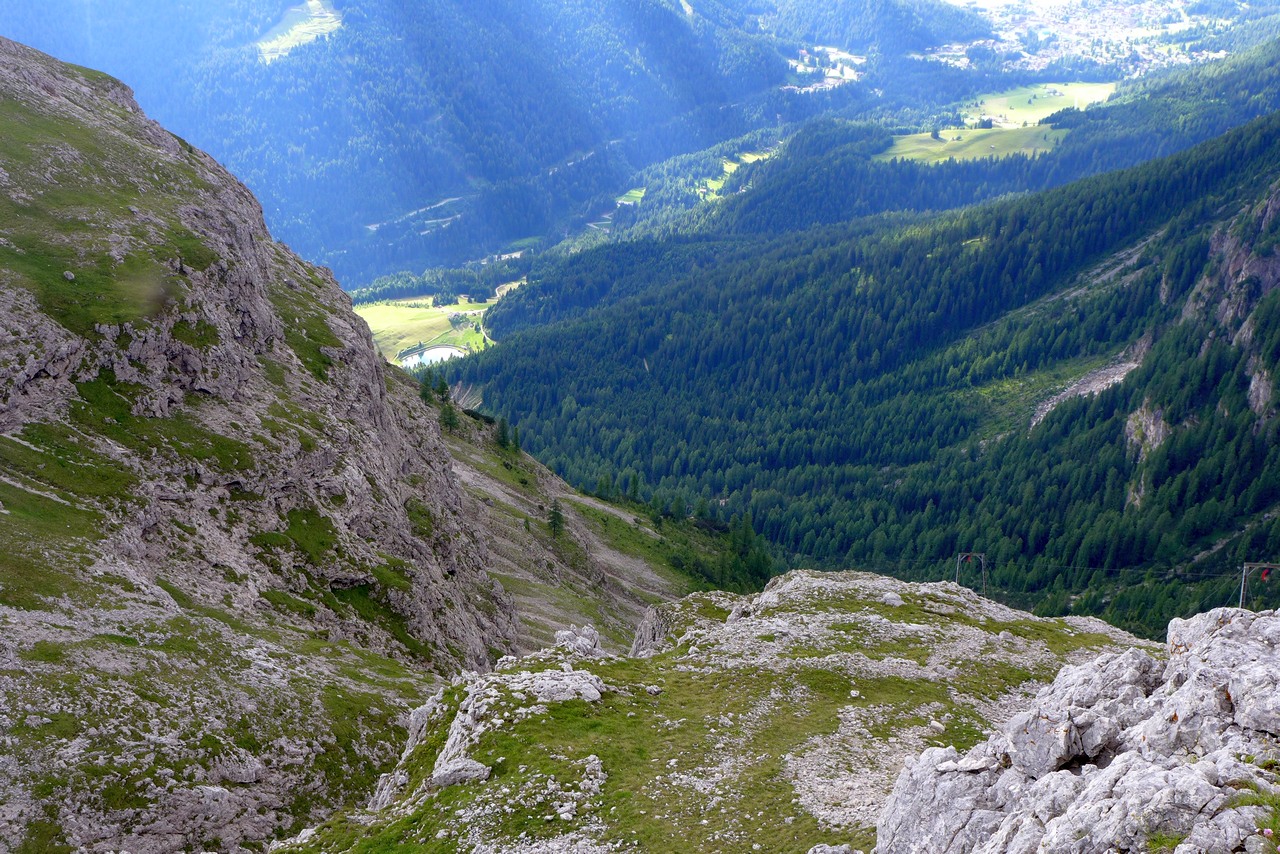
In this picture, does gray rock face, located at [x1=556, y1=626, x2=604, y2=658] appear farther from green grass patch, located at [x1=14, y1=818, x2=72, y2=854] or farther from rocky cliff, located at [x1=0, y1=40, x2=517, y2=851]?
green grass patch, located at [x1=14, y1=818, x2=72, y2=854]

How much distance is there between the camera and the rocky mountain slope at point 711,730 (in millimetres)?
43062

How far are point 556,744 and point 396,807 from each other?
28.6ft

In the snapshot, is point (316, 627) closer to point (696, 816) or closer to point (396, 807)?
point (396, 807)

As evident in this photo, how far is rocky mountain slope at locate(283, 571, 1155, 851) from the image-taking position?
141 feet

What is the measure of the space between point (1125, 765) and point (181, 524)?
2531 inches

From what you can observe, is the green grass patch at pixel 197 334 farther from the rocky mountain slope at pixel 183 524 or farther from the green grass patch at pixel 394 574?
the green grass patch at pixel 394 574

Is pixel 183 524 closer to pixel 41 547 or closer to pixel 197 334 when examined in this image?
pixel 41 547

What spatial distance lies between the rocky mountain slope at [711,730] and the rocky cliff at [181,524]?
9.01m

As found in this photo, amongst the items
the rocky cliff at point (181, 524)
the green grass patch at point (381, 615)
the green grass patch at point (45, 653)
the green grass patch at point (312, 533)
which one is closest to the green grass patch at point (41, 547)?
→ the rocky cliff at point (181, 524)

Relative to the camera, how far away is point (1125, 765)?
28125mm

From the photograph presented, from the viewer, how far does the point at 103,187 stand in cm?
9225

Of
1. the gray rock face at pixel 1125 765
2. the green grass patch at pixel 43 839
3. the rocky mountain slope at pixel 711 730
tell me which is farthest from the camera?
the rocky mountain slope at pixel 711 730

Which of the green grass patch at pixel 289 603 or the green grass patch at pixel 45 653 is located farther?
the green grass patch at pixel 289 603

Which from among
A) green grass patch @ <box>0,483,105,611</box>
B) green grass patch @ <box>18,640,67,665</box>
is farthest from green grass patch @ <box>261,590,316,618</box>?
green grass patch @ <box>18,640,67,665</box>
